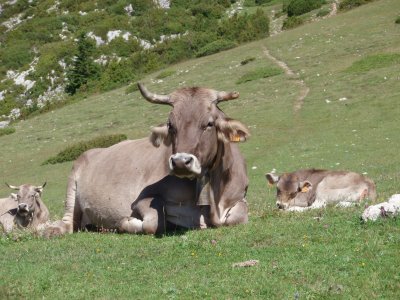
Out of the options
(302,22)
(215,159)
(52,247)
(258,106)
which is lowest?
(302,22)

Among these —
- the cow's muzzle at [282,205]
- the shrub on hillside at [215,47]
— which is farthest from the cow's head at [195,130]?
the shrub on hillside at [215,47]

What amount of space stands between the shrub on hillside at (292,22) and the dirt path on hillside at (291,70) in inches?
29.3

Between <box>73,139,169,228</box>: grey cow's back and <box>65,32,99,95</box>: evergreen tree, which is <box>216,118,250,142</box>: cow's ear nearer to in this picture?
<box>73,139,169,228</box>: grey cow's back

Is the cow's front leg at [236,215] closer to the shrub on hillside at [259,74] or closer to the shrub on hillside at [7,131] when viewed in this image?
the shrub on hillside at [259,74]

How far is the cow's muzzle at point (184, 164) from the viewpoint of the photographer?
33.0 ft

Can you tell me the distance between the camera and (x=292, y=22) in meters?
64.4

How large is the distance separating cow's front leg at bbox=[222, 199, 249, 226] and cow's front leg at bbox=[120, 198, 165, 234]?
1042 millimetres

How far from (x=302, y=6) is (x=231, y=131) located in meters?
57.7

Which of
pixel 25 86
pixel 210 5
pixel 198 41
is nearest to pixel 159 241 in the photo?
pixel 198 41

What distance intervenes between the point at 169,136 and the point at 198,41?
57.9 metres

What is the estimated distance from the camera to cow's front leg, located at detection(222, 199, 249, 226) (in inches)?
468

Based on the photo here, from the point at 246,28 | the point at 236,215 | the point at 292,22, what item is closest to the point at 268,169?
the point at 236,215

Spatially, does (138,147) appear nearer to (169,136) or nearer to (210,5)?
(169,136)

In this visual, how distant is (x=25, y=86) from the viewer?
77375 millimetres
